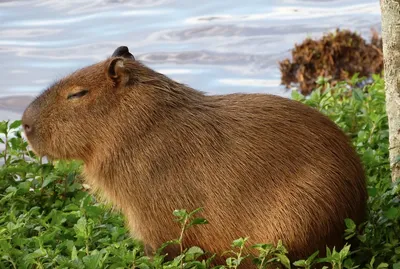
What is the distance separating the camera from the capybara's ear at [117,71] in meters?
5.56

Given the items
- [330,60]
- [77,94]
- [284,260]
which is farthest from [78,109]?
[330,60]

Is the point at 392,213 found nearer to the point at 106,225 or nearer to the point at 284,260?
the point at 284,260

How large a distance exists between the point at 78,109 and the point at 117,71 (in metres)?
0.30

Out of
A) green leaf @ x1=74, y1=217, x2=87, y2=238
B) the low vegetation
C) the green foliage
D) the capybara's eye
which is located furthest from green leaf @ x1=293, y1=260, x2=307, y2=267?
the low vegetation

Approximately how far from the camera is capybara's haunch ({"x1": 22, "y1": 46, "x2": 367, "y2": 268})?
5.29 meters

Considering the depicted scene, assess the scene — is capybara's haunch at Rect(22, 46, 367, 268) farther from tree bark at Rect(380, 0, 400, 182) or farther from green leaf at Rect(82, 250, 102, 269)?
tree bark at Rect(380, 0, 400, 182)

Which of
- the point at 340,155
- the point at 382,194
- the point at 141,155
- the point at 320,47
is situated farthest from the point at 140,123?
the point at 320,47

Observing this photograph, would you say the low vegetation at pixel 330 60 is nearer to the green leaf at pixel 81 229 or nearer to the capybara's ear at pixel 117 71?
the capybara's ear at pixel 117 71

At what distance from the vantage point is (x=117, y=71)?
5578mm

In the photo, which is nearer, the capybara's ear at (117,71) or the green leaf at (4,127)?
the capybara's ear at (117,71)

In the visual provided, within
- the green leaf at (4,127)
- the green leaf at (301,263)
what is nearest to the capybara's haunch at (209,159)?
the green leaf at (301,263)

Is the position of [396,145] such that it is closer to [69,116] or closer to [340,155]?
[340,155]

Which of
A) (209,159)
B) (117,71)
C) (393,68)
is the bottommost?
(209,159)

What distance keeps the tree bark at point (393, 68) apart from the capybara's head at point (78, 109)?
4.61 ft
